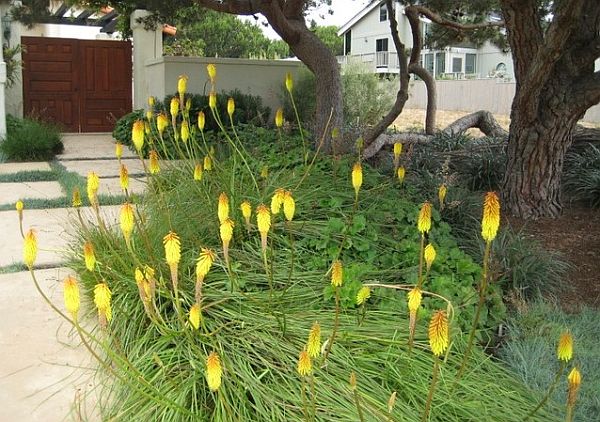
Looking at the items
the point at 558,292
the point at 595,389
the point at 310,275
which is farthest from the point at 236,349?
the point at 558,292

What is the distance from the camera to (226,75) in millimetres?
12078

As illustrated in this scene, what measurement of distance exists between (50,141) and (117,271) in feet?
22.8

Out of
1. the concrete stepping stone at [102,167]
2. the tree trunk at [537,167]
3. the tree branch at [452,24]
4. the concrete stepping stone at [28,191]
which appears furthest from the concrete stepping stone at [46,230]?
the tree branch at [452,24]

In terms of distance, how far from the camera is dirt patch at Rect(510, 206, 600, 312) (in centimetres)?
397

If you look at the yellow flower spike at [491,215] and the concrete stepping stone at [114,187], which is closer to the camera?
the yellow flower spike at [491,215]

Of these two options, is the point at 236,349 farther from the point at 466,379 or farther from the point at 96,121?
the point at 96,121

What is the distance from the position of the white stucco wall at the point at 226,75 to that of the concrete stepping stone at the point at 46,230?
21.4ft

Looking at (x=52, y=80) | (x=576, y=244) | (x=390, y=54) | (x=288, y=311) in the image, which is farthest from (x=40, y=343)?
(x=390, y=54)

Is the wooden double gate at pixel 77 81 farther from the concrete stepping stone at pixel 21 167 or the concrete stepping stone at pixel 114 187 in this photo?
the concrete stepping stone at pixel 114 187

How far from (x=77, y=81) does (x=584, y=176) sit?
11.1 meters

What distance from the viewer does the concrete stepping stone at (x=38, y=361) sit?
247 centimetres

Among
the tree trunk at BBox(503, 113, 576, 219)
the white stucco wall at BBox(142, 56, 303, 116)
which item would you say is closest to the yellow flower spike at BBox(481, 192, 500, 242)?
the tree trunk at BBox(503, 113, 576, 219)

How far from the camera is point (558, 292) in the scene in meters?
3.94

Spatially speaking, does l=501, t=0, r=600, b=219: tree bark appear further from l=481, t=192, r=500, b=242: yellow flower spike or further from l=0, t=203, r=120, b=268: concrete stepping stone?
l=481, t=192, r=500, b=242: yellow flower spike
